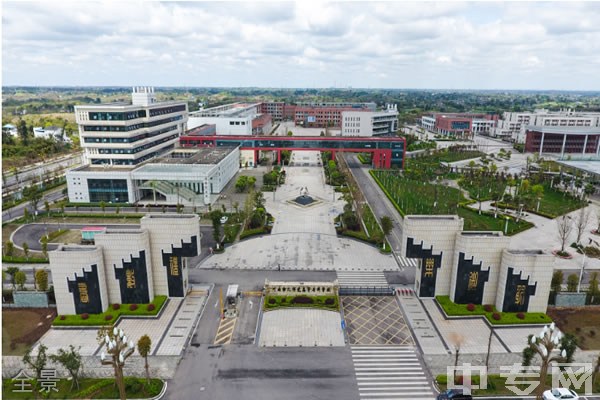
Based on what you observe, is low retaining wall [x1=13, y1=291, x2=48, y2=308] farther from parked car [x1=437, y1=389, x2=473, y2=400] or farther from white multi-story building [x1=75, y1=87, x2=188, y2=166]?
white multi-story building [x1=75, y1=87, x2=188, y2=166]

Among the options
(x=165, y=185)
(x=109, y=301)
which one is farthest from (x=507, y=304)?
(x=165, y=185)

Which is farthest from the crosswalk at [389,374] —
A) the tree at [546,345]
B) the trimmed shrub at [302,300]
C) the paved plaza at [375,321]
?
the trimmed shrub at [302,300]

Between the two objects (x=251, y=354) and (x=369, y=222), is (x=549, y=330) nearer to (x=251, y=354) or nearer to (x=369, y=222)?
(x=251, y=354)

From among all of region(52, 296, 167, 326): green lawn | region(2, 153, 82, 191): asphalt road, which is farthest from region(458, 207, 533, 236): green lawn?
region(2, 153, 82, 191): asphalt road

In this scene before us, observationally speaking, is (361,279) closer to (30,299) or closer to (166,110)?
(30,299)

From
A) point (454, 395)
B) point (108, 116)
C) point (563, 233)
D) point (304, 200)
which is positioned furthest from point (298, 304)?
point (108, 116)
